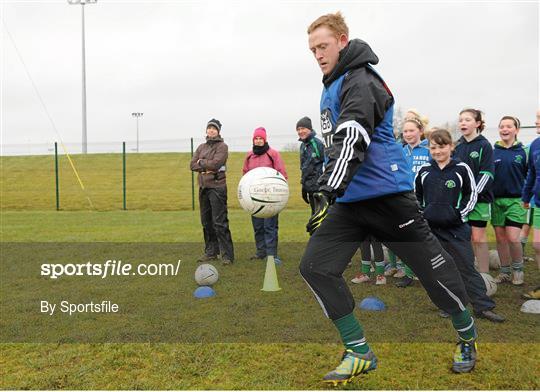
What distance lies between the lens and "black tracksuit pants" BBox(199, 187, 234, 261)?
340 inches

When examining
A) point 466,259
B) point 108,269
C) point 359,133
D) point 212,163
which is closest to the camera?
point 359,133

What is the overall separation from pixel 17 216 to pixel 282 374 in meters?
16.8

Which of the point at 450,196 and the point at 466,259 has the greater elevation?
the point at 450,196

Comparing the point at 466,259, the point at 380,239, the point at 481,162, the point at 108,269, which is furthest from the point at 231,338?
the point at 108,269

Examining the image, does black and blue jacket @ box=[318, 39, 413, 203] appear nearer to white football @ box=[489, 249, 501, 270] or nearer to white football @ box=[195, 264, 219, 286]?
white football @ box=[195, 264, 219, 286]

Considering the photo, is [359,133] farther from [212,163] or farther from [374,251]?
[212,163]

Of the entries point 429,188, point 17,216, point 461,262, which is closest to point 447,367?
point 461,262

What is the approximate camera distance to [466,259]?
17.1 ft

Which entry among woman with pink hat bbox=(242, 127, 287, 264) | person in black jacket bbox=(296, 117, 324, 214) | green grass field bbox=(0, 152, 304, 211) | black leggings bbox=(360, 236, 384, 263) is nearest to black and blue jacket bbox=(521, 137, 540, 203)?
black leggings bbox=(360, 236, 384, 263)

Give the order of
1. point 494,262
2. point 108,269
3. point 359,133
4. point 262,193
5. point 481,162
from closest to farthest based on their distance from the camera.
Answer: point 359,133, point 481,162, point 262,193, point 494,262, point 108,269

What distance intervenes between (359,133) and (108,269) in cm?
604

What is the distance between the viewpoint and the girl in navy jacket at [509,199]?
22.3ft

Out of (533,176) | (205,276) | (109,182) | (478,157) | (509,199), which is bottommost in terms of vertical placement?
(205,276)

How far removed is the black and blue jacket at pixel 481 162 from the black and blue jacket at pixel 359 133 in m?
2.89
